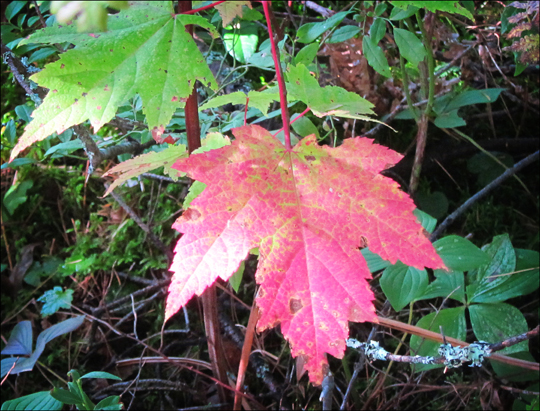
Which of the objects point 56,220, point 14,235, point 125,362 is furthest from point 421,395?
point 14,235

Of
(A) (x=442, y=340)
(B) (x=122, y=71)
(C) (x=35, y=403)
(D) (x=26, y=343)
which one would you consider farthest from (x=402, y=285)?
(D) (x=26, y=343)

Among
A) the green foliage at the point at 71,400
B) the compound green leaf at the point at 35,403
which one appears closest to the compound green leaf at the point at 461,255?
the green foliage at the point at 71,400

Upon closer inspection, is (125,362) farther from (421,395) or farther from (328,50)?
(328,50)

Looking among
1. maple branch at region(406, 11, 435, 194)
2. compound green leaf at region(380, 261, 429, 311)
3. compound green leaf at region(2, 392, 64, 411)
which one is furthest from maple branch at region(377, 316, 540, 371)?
compound green leaf at region(2, 392, 64, 411)

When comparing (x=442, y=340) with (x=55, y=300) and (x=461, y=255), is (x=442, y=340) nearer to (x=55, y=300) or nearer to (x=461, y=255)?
(x=461, y=255)

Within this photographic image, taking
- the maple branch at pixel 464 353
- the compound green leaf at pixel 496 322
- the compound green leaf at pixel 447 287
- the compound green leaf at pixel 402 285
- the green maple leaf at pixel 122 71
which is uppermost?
the green maple leaf at pixel 122 71

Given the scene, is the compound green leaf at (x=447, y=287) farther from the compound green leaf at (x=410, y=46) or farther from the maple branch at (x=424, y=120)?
the compound green leaf at (x=410, y=46)

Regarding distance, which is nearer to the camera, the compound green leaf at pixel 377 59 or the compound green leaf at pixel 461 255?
the compound green leaf at pixel 461 255
